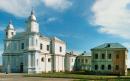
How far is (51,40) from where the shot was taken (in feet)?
289

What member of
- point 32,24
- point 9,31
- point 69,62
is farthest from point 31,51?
point 69,62

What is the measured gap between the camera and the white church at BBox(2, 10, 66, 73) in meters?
75.8

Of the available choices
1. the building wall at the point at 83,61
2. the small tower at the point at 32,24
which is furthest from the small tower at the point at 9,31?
the building wall at the point at 83,61

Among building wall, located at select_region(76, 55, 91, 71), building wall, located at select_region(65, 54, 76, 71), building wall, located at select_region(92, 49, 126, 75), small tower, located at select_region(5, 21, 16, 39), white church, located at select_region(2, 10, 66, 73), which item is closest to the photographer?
building wall, located at select_region(92, 49, 126, 75)

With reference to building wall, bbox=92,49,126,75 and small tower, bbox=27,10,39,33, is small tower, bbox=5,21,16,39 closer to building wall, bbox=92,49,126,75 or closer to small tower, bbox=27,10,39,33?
small tower, bbox=27,10,39,33

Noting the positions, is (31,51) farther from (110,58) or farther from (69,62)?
(69,62)

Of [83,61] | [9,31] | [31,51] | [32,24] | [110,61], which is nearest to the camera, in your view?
[110,61]

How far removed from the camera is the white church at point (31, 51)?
7581 cm

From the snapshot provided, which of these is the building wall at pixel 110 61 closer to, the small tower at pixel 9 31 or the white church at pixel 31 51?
the white church at pixel 31 51

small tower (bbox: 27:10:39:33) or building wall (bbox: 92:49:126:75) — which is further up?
small tower (bbox: 27:10:39:33)

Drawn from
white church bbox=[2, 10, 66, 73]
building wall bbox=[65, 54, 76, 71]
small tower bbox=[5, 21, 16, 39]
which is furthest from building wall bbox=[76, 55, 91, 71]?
small tower bbox=[5, 21, 16, 39]

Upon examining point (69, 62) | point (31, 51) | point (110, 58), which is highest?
point (31, 51)

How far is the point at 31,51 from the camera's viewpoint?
7581 cm

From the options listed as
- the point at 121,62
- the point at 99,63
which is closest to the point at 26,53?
the point at 99,63
